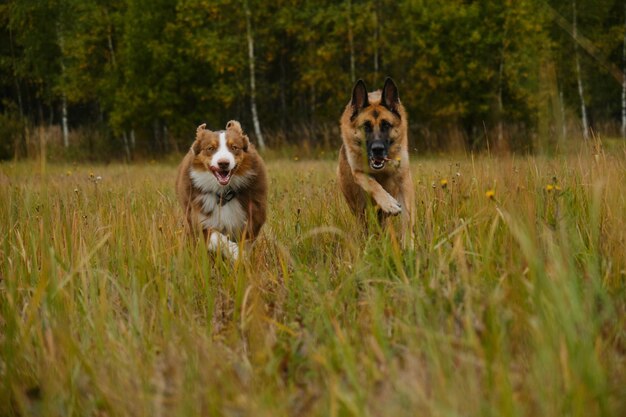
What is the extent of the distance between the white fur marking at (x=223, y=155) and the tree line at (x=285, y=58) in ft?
44.5

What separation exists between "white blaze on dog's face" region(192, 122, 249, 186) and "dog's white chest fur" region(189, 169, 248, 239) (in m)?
0.12

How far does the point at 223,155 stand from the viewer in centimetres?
474

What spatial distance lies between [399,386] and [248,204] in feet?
11.5

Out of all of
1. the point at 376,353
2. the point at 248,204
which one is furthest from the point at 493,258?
the point at 248,204

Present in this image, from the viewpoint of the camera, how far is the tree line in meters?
20.4

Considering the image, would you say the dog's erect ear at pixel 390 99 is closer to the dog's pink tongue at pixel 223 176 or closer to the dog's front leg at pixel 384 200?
the dog's front leg at pixel 384 200

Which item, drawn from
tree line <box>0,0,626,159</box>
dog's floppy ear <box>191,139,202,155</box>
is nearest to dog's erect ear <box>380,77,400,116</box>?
dog's floppy ear <box>191,139,202,155</box>

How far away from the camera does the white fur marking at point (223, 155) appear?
185 inches

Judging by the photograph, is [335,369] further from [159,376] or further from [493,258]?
[493,258]

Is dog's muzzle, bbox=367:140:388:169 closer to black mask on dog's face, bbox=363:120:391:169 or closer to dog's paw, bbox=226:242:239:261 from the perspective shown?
black mask on dog's face, bbox=363:120:391:169

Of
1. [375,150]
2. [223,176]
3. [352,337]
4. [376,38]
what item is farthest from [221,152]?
[376,38]

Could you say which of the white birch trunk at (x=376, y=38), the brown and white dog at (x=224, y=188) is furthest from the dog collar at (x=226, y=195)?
the white birch trunk at (x=376, y=38)

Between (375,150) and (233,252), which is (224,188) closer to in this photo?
(233,252)

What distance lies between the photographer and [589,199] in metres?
3.60
